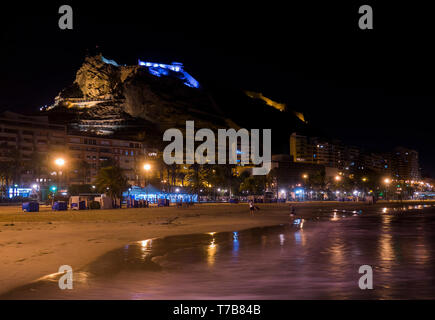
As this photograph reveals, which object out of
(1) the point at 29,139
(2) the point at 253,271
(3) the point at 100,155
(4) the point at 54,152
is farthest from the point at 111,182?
(3) the point at 100,155

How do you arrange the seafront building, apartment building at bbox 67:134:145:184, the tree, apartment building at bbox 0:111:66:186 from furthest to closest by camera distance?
apartment building at bbox 67:134:145:184
apartment building at bbox 0:111:66:186
the seafront building
the tree

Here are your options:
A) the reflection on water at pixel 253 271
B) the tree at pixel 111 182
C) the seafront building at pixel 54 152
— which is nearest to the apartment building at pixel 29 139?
the seafront building at pixel 54 152

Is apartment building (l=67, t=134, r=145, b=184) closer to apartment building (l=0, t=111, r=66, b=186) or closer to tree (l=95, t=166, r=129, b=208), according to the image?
apartment building (l=0, t=111, r=66, b=186)

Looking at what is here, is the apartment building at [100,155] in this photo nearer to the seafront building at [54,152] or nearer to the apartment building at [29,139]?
the seafront building at [54,152]

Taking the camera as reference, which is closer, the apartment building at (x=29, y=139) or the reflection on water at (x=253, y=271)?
the reflection on water at (x=253, y=271)

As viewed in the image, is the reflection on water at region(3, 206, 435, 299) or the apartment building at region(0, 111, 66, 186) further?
the apartment building at region(0, 111, 66, 186)

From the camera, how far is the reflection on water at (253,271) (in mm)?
9938

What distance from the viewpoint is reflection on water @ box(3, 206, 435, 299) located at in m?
9.94

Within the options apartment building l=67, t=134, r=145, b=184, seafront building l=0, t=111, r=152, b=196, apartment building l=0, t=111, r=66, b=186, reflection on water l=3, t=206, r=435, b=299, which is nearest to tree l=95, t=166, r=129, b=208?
reflection on water l=3, t=206, r=435, b=299
